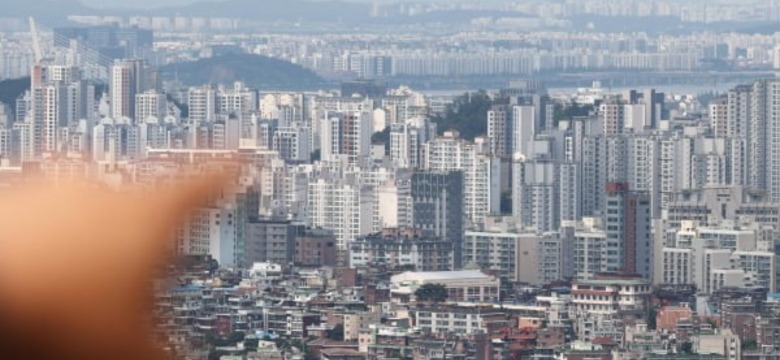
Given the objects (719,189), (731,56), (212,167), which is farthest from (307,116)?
(212,167)

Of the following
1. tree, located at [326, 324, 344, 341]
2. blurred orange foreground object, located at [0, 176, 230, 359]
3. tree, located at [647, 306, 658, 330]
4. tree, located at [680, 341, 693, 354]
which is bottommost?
tree, located at [326, 324, 344, 341]

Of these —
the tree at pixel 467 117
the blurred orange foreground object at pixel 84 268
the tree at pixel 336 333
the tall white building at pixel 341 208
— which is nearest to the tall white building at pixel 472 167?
the tall white building at pixel 341 208

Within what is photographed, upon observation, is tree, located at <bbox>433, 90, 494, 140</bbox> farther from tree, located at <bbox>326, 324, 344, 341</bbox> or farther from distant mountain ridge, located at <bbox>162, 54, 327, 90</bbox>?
tree, located at <bbox>326, 324, 344, 341</bbox>

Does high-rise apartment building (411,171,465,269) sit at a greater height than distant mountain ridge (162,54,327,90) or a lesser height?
lesser

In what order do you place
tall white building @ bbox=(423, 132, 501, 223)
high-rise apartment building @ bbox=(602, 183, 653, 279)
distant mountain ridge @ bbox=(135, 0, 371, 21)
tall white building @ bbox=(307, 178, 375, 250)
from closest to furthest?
high-rise apartment building @ bbox=(602, 183, 653, 279) → tall white building @ bbox=(307, 178, 375, 250) → tall white building @ bbox=(423, 132, 501, 223) → distant mountain ridge @ bbox=(135, 0, 371, 21)

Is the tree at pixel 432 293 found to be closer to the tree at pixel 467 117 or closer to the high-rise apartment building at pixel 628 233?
the high-rise apartment building at pixel 628 233

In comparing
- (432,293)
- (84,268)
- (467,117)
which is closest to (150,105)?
(467,117)

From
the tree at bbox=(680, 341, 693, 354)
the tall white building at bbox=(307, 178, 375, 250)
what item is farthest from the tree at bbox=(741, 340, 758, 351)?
the tall white building at bbox=(307, 178, 375, 250)

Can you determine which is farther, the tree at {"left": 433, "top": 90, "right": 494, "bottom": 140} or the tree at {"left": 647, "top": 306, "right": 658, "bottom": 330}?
the tree at {"left": 433, "top": 90, "right": 494, "bottom": 140}
